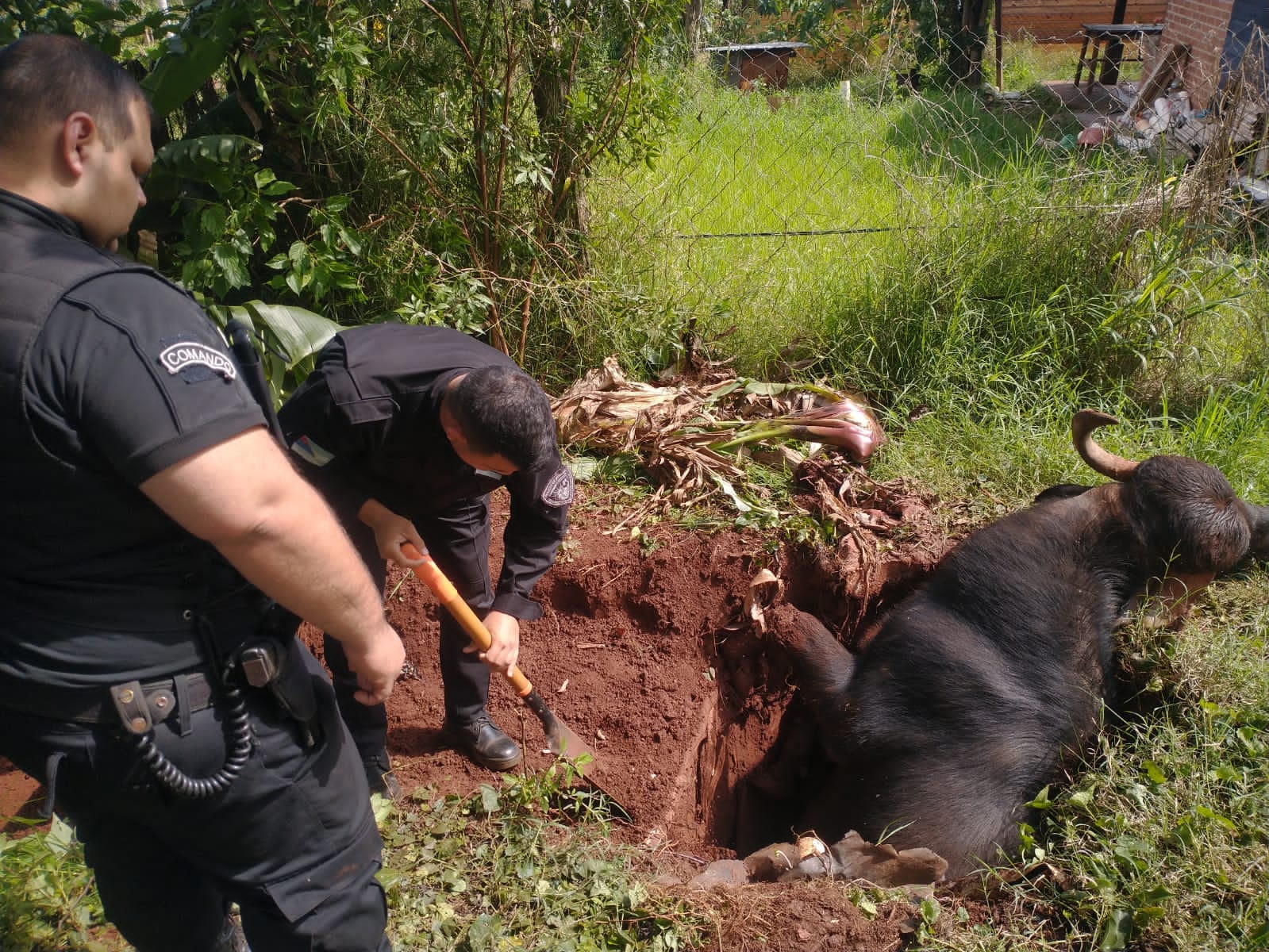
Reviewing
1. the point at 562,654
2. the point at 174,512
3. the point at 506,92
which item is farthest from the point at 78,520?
the point at 506,92

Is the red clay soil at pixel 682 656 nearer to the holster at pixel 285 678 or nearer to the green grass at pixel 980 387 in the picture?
the green grass at pixel 980 387

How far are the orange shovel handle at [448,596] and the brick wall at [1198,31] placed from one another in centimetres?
1007

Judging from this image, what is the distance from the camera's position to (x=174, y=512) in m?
1.39

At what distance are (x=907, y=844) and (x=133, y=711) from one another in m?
2.60

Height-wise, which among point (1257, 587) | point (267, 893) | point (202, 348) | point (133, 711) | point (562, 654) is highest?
point (202, 348)

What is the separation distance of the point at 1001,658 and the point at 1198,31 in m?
11.3

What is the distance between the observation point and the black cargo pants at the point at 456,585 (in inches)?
110

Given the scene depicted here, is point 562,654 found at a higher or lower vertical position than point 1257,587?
lower

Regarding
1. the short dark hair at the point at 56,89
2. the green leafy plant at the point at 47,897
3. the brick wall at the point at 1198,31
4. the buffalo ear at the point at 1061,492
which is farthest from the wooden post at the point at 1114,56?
the green leafy plant at the point at 47,897

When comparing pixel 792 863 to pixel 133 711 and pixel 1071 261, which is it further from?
pixel 1071 261

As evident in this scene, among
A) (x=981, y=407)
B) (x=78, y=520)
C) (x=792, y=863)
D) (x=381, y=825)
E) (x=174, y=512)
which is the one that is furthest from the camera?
(x=981, y=407)

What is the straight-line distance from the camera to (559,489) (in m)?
2.59

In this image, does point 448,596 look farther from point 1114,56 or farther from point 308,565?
point 1114,56

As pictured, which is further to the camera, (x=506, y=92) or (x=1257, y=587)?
(x=506, y=92)
